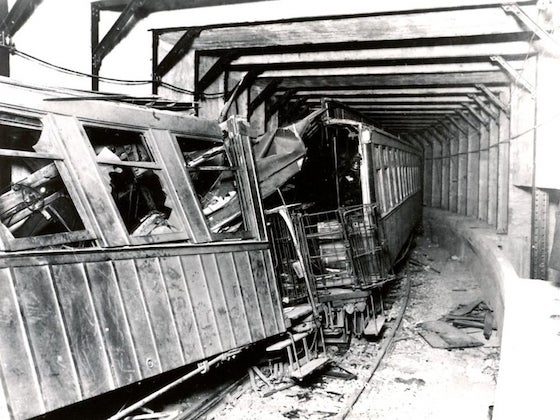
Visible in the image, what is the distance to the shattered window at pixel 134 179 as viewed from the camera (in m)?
4.74

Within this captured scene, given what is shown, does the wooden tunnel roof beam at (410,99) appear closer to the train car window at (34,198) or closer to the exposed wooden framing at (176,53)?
the exposed wooden framing at (176,53)

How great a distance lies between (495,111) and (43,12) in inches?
441

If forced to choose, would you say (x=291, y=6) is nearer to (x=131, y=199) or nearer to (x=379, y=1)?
(x=379, y=1)

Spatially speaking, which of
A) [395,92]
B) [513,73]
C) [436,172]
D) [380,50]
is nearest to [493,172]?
[395,92]

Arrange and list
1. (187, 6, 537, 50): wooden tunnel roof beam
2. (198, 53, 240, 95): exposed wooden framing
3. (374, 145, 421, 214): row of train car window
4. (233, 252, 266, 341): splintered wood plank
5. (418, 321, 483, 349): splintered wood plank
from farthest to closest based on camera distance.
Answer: (374, 145, 421, 214): row of train car window → (198, 53, 240, 95): exposed wooden framing → (418, 321, 483, 349): splintered wood plank → (187, 6, 537, 50): wooden tunnel roof beam → (233, 252, 266, 341): splintered wood plank

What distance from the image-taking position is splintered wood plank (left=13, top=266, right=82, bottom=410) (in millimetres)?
3406

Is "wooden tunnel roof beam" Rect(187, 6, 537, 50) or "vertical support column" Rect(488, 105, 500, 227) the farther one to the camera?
"vertical support column" Rect(488, 105, 500, 227)

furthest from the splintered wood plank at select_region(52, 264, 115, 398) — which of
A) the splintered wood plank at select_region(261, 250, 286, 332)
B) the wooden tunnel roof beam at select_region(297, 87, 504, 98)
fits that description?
the wooden tunnel roof beam at select_region(297, 87, 504, 98)

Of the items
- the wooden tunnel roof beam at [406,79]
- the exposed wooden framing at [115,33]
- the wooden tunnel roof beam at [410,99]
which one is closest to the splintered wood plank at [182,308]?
the exposed wooden framing at [115,33]

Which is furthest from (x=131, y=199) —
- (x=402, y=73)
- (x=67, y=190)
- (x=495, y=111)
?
(x=495, y=111)

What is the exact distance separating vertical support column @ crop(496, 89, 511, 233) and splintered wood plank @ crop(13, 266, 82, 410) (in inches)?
418

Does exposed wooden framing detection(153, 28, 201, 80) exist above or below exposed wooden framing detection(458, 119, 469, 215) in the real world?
above

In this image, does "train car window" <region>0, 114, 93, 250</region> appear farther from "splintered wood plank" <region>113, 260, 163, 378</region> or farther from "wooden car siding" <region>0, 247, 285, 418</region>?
"splintered wood plank" <region>113, 260, 163, 378</region>

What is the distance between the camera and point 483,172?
50.3ft
